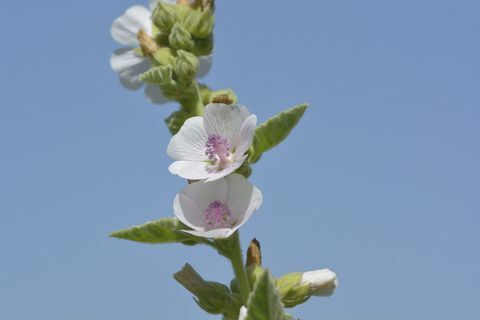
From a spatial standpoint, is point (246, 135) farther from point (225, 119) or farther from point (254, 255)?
point (254, 255)

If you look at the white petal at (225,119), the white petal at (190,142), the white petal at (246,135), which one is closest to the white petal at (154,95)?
the white petal at (190,142)

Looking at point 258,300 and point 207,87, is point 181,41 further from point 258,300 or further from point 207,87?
point 258,300

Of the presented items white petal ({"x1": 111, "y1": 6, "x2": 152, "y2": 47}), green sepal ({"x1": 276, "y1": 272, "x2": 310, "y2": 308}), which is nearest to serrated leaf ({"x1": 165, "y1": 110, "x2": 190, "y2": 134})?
green sepal ({"x1": 276, "y1": 272, "x2": 310, "y2": 308})

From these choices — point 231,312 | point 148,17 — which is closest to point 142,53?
point 148,17

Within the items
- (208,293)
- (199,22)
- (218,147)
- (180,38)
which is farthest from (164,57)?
(208,293)

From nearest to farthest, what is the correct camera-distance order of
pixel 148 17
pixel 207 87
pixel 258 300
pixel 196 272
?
pixel 258 300 → pixel 196 272 → pixel 207 87 → pixel 148 17

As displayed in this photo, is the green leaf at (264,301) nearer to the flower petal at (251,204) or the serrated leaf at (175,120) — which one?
the flower petal at (251,204)
